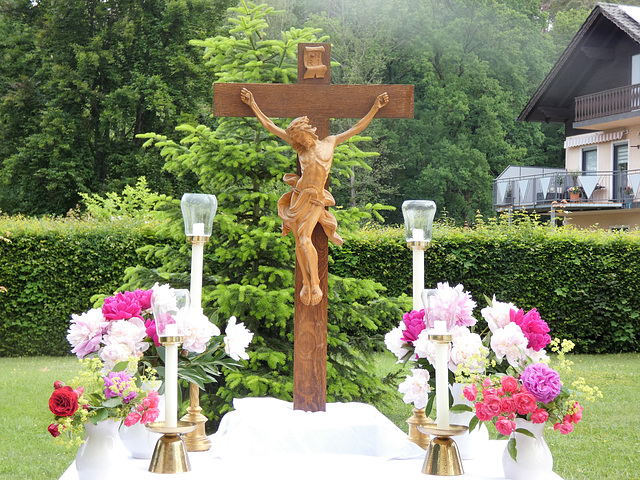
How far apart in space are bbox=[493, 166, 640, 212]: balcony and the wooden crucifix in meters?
16.2

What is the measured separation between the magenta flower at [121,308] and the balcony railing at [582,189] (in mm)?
17373

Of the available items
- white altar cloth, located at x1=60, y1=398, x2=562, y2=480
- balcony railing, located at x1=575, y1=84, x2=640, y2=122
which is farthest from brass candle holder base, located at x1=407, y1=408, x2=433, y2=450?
balcony railing, located at x1=575, y1=84, x2=640, y2=122

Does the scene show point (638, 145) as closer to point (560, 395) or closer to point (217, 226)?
point (217, 226)

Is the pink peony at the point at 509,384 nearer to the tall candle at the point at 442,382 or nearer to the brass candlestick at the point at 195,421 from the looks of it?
the tall candle at the point at 442,382

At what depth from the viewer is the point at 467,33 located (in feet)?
90.4

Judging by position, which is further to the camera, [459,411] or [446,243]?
[446,243]

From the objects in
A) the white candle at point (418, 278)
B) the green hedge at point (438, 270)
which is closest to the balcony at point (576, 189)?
the green hedge at point (438, 270)

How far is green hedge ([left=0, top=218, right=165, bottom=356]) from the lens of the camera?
9.73m

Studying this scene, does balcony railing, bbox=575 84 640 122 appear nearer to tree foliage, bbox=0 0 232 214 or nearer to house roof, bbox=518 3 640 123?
house roof, bbox=518 3 640 123

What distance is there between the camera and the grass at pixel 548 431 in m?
5.12

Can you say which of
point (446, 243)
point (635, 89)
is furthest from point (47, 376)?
point (635, 89)

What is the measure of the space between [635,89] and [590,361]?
10.0m

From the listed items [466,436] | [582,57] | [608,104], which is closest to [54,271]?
[466,436]

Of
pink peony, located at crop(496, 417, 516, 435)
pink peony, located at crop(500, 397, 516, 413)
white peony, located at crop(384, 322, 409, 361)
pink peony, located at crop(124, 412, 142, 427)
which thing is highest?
white peony, located at crop(384, 322, 409, 361)
